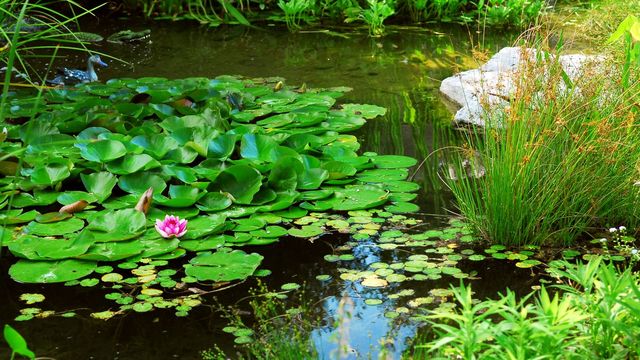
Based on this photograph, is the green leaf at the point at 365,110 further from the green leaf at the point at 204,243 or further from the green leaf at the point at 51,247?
the green leaf at the point at 51,247

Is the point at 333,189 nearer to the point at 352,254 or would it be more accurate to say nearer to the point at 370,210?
the point at 370,210

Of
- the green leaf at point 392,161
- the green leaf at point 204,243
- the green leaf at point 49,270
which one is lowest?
the green leaf at point 49,270

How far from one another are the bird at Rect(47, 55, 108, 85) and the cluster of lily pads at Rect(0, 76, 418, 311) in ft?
1.45

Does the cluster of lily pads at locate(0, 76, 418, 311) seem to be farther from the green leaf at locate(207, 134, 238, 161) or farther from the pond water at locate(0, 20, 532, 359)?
the pond water at locate(0, 20, 532, 359)

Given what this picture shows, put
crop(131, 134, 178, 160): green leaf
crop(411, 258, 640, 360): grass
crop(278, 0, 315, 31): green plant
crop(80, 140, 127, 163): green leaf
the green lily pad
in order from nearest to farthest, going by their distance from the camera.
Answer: crop(411, 258, 640, 360): grass
the green lily pad
crop(80, 140, 127, 163): green leaf
crop(131, 134, 178, 160): green leaf
crop(278, 0, 315, 31): green plant

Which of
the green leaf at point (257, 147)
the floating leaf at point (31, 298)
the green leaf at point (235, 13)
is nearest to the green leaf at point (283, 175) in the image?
the green leaf at point (257, 147)

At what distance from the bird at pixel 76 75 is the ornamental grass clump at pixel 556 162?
9.33ft

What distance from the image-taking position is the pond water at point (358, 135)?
2.59 metres

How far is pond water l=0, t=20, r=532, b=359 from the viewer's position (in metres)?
2.59

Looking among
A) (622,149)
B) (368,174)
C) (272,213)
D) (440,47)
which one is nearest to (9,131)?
(272,213)

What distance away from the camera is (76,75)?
528 cm

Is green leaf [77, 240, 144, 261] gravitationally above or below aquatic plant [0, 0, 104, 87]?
below

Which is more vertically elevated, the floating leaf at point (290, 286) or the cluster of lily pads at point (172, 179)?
the cluster of lily pads at point (172, 179)

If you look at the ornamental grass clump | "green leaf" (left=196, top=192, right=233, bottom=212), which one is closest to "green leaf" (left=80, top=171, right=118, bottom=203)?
"green leaf" (left=196, top=192, right=233, bottom=212)
